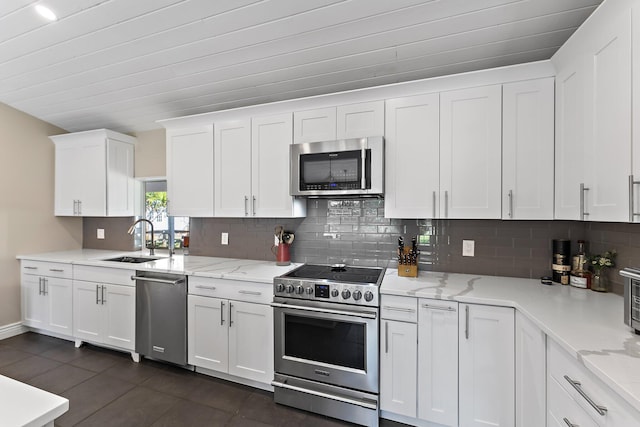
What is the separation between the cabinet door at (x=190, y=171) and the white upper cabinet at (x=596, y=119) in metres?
2.80

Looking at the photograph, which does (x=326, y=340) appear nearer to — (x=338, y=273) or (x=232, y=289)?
(x=338, y=273)

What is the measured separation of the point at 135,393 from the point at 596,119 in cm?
357

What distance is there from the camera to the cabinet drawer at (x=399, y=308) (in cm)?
196

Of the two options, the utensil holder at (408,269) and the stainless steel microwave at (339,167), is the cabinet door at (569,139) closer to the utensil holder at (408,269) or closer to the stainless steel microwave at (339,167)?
the utensil holder at (408,269)

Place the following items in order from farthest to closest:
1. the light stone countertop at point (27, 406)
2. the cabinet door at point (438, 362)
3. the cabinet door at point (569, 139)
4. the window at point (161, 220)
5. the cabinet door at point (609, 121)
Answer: the window at point (161, 220) → the cabinet door at point (438, 362) → the cabinet door at point (569, 139) → the cabinet door at point (609, 121) → the light stone countertop at point (27, 406)

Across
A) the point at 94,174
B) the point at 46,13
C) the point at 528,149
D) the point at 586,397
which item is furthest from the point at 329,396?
the point at 94,174

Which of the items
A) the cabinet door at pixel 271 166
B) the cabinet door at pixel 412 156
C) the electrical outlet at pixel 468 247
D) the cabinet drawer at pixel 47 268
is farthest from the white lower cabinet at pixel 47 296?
the electrical outlet at pixel 468 247

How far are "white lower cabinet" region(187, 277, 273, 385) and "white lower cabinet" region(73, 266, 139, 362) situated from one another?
727 mm

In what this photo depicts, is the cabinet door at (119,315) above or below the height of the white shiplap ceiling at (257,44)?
below

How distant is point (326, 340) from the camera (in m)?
2.14

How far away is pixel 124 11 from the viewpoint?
1.99 meters

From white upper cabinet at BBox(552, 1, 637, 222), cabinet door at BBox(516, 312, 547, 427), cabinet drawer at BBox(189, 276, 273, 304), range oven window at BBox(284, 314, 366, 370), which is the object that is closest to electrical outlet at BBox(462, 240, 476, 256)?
white upper cabinet at BBox(552, 1, 637, 222)

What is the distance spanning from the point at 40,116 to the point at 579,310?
216 inches

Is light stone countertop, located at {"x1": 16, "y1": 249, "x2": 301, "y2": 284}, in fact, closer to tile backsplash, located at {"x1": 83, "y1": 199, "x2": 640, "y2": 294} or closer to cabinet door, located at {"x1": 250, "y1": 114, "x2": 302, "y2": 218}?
tile backsplash, located at {"x1": 83, "y1": 199, "x2": 640, "y2": 294}
